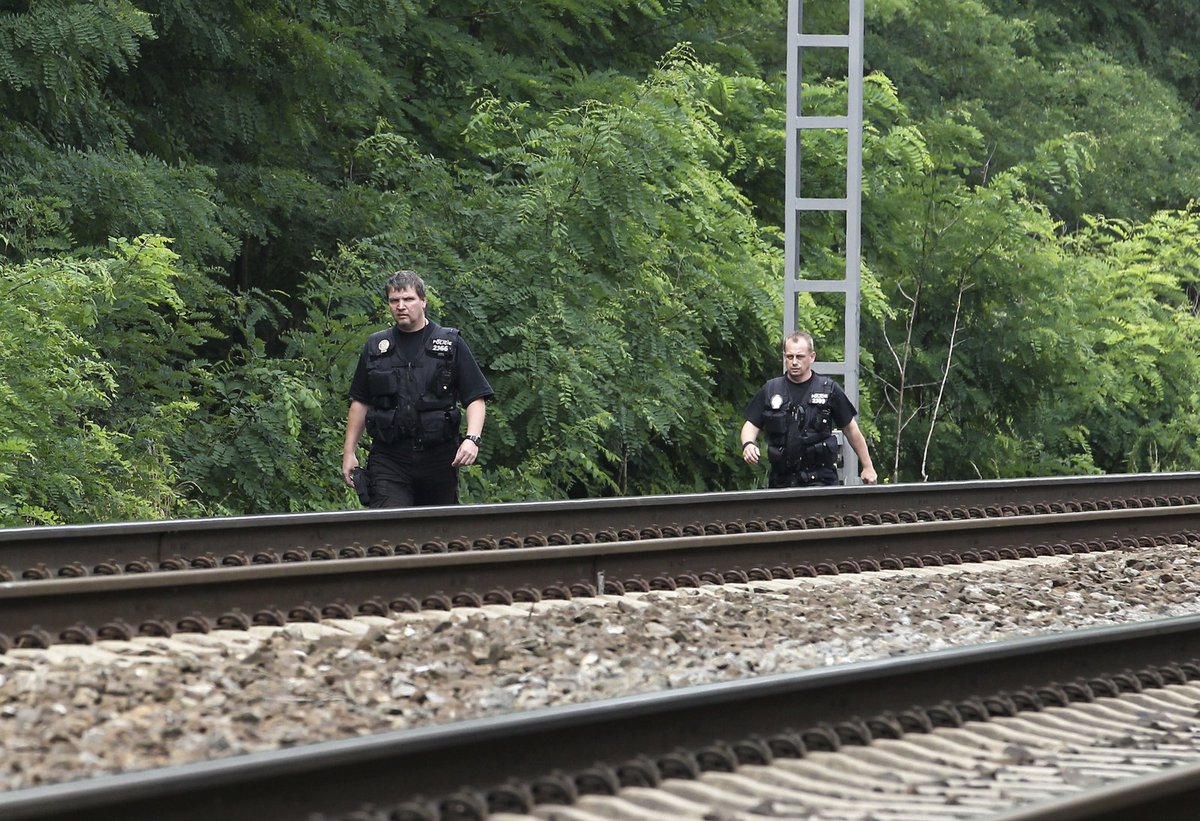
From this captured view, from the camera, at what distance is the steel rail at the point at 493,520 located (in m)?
8.21

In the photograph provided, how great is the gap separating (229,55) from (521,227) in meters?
3.00

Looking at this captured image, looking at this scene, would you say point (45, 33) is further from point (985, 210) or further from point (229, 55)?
point (985, 210)

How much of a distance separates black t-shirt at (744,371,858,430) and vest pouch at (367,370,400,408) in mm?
2714

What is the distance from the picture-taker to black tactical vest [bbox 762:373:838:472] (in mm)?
11359

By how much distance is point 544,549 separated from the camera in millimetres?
8398

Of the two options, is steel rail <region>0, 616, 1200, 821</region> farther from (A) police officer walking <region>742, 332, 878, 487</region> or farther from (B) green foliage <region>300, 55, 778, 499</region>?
(B) green foliage <region>300, 55, 778, 499</region>

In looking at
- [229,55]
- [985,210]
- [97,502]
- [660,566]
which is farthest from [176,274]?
[985,210]

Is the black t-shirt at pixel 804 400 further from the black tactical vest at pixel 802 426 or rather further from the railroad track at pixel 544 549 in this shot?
the railroad track at pixel 544 549

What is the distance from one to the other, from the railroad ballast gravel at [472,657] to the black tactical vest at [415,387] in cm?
205

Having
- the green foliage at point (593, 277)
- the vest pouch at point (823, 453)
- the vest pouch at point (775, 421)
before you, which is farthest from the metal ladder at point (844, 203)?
the vest pouch at point (775, 421)

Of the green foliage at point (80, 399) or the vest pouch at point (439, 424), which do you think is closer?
the vest pouch at point (439, 424)

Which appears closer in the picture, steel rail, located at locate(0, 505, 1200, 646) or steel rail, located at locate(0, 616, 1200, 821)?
steel rail, located at locate(0, 616, 1200, 821)

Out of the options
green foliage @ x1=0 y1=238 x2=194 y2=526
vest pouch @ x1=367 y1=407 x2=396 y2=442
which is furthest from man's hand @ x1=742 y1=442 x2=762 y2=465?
green foliage @ x1=0 y1=238 x2=194 y2=526

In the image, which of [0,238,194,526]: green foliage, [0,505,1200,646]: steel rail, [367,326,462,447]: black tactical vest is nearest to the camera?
[0,505,1200,646]: steel rail
